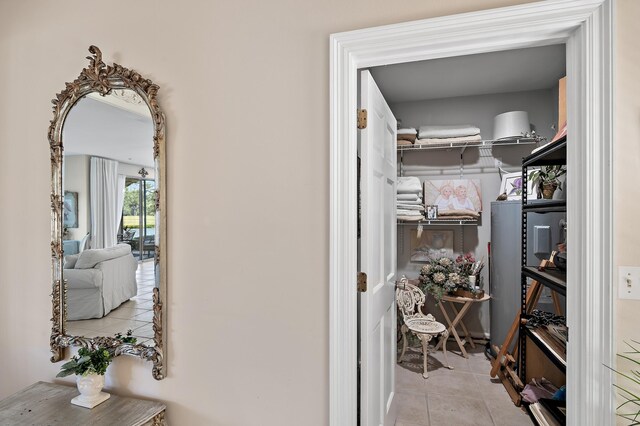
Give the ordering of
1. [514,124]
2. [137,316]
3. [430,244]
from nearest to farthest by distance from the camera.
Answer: [137,316], [514,124], [430,244]

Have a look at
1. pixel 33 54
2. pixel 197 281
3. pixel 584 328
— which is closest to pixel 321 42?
pixel 197 281

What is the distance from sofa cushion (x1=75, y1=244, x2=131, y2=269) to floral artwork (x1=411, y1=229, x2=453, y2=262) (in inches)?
120

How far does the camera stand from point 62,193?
177cm

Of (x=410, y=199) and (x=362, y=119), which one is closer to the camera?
(x=362, y=119)

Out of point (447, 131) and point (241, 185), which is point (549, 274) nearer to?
point (241, 185)

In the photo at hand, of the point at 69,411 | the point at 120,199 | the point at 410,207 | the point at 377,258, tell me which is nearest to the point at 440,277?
the point at 410,207

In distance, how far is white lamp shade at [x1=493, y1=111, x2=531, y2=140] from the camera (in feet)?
11.1

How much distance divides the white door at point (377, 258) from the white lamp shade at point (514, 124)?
1.86m

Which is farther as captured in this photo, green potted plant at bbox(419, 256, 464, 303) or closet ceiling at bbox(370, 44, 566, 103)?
green potted plant at bbox(419, 256, 464, 303)

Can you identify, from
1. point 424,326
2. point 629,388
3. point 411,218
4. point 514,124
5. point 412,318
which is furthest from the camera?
point 411,218

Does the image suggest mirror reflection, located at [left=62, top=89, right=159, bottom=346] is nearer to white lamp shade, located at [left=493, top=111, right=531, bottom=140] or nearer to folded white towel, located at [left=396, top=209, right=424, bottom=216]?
folded white towel, located at [left=396, top=209, right=424, bottom=216]

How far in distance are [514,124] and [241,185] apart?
307cm

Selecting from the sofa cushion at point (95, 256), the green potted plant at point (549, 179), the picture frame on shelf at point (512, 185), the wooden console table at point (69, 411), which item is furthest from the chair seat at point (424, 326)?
the sofa cushion at point (95, 256)

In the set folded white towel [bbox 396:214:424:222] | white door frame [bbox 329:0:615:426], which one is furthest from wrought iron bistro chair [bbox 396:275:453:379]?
white door frame [bbox 329:0:615:426]
